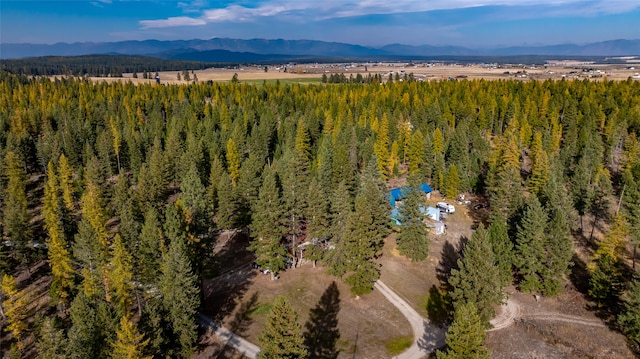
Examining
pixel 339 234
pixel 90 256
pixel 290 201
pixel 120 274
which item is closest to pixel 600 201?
pixel 339 234

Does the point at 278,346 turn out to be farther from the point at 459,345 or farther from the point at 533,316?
the point at 533,316

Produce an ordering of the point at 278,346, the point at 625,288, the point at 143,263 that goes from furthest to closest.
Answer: the point at 625,288 → the point at 143,263 → the point at 278,346

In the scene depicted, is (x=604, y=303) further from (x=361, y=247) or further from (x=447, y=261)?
(x=361, y=247)

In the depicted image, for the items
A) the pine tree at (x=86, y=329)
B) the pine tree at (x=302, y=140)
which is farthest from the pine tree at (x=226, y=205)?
the pine tree at (x=302, y=140)

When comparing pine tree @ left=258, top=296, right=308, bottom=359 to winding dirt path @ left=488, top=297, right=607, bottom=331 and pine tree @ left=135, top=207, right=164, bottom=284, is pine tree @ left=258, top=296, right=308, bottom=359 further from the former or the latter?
winding dirt path @ left=488, top=297, right=607, bottom=331

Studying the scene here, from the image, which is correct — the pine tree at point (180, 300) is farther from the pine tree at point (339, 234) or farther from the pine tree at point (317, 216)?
the pine tree at point (317, 216)

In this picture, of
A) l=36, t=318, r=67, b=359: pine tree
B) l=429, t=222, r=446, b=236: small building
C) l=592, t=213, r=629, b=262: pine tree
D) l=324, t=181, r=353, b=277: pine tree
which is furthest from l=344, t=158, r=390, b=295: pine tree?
l=36, t=318, r=67, b=359: pine tree

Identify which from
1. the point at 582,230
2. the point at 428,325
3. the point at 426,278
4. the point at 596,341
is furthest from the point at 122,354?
the point at 582,230
